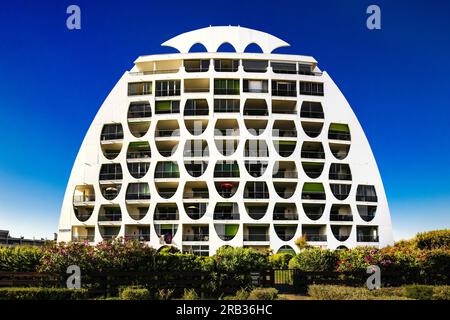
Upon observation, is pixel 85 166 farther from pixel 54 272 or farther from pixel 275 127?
pixel 54 272

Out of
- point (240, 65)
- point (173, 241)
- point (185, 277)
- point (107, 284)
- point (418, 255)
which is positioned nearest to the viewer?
point (107, 284)

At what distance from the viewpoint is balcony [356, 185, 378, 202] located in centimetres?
6562

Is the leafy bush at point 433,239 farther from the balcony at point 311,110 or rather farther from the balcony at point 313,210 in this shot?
the balcony at point 311,110

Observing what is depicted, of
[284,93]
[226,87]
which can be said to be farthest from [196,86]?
[284,93]

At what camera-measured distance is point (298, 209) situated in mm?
61969

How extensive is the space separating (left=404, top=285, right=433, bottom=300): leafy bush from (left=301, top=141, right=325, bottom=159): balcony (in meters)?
42.9

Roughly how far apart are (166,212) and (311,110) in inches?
1084

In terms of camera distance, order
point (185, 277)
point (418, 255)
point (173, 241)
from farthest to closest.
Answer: point (173, 241) < point (418, 255) < point (185, 277)

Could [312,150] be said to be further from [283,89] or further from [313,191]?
[283,89]

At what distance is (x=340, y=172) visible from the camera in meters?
66.2

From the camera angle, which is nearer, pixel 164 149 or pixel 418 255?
pixel 418 255

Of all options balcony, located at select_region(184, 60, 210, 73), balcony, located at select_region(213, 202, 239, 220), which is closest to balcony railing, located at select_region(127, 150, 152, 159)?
balcony, located at select_region(213, 202, 239, 220)

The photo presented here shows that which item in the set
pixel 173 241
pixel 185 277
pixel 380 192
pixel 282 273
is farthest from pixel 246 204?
pixel 185 277

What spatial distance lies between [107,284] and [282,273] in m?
12.7
